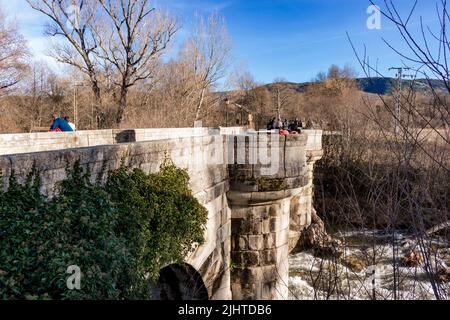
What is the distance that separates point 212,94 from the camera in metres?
38.4

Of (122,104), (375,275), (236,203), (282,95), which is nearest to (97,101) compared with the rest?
(122,104)

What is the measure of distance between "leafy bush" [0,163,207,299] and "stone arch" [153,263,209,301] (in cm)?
158

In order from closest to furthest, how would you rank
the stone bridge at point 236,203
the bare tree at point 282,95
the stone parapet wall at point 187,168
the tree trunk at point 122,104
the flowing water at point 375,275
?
the stone parapet wall at point 187,168, the flowing water at point 375,275, the stone bridge at point 236,203, the tree trunk at point 122,104, the bare tree at point 282,95

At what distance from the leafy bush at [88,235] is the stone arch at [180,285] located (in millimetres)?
1585

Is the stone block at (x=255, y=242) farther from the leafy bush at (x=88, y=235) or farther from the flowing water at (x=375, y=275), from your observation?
the leafy bush at (x=88, y=235)

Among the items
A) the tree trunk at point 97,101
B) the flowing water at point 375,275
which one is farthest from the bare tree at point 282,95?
the flowing water at point 375,275

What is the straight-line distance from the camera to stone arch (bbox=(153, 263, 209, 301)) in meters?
6.72

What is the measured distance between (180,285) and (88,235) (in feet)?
13.0

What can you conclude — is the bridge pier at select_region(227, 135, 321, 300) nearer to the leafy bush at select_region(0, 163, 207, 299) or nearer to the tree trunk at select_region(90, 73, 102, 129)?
the leafy bush at select_region(0, 163, 207, 299)

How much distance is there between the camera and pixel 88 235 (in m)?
3.40

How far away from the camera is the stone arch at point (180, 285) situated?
22.0ft

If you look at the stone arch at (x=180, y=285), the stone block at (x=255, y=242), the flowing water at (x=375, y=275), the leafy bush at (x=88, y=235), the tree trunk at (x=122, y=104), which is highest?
the tree trunk at (x=122, y=104)

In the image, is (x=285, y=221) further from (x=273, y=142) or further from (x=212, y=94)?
(x=212, y=94)

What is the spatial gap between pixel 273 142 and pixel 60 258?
5.54 m
